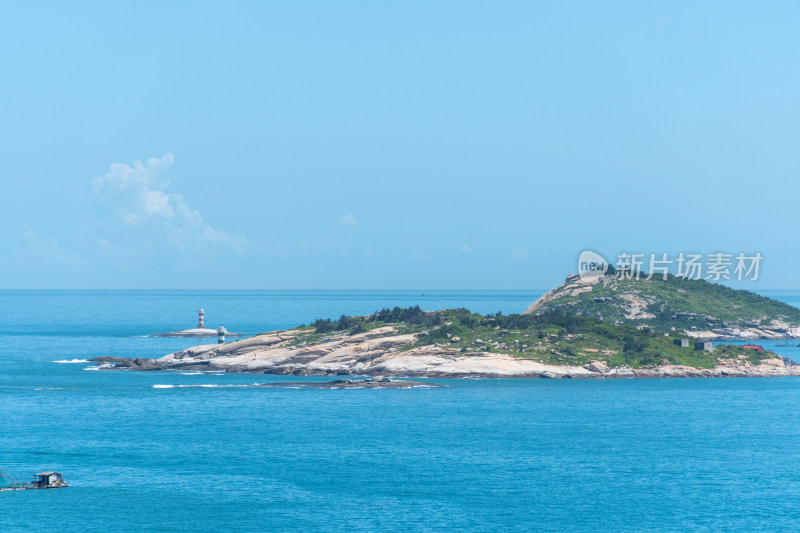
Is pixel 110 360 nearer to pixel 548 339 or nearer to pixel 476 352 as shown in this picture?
pixel 476 352

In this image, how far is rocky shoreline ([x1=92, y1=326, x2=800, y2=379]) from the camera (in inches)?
5817

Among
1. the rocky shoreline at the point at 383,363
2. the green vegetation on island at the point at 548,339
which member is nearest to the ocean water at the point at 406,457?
the rocky shoreline at the point at 383,363

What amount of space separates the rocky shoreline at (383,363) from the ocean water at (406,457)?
8.55 metres

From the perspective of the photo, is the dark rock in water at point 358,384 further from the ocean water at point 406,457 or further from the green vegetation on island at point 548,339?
the green vegetation on island at point 548,339

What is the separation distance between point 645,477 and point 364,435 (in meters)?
29.1

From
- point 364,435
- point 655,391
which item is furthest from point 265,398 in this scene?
point 655,391

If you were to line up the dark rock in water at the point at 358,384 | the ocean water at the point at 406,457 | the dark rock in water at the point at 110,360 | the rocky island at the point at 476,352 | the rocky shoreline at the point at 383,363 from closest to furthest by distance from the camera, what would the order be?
the ocean water at the point at 406,457 → the dark rock in water at the point at 358,384 → the rocky shoreline at the point at 383,363 → the rocky island at the point at 476,352 → the dark rock in water at the point at 110,360

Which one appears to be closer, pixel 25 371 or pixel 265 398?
pixel 265 398

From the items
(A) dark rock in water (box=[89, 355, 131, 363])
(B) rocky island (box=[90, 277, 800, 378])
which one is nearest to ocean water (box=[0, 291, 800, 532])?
(B) rocky island (box=[90, 277, 800, 378])

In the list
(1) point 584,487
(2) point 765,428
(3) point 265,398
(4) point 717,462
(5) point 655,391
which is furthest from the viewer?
(5) point 655,391

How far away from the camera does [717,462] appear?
8550 centimetres

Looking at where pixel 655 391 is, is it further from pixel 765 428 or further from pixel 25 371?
pixel 25 371

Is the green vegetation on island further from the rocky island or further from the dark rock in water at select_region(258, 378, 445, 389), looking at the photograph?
the dark rock in water at select_region(258, 378, 445, 389)

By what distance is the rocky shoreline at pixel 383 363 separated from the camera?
148 m
